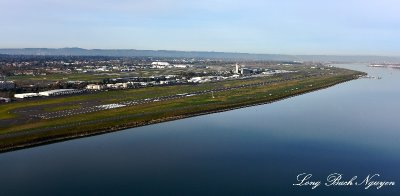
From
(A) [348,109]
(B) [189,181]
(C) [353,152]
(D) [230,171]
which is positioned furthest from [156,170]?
(A) [348,109]

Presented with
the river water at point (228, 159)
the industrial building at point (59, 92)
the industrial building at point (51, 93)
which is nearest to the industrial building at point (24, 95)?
the industrial building at point (51, 93)

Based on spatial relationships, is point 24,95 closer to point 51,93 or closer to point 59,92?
point 51,93

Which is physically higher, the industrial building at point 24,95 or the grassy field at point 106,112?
the industrial building at point 24,95

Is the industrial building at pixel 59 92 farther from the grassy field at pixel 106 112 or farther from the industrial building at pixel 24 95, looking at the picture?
the grassy field at pixel 106 112

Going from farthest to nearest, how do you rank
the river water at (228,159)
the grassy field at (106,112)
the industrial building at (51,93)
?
the industrial building at (51,93), the grassy field at (106,112), the river water at (228,159)

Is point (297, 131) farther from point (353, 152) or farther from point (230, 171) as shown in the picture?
point (230, 171)

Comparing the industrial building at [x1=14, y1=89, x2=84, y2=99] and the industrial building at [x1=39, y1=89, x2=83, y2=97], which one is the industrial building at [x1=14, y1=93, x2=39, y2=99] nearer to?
the industrial building at [x1=14, y1=89, x2=84, y2=99]
